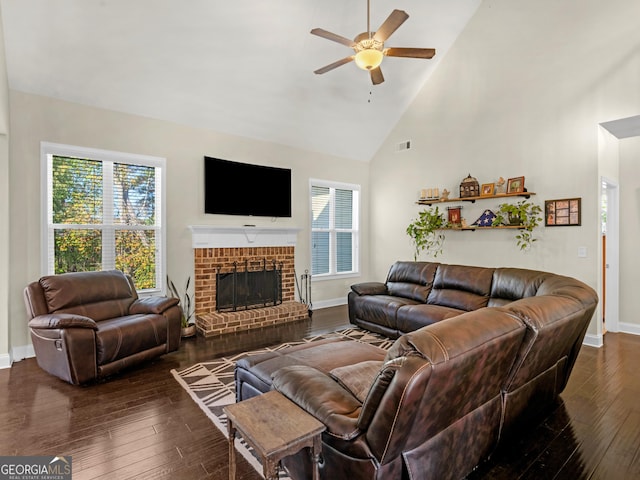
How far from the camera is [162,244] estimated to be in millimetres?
4738

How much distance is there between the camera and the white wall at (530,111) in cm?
418

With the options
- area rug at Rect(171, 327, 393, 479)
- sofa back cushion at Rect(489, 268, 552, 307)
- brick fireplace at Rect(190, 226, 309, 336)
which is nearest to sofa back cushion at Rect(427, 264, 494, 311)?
sofa back cushion at Rect(489, 268, 552, 307)

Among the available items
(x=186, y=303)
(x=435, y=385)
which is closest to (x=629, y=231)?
(x=435, y=385)

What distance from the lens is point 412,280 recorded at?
4918mm

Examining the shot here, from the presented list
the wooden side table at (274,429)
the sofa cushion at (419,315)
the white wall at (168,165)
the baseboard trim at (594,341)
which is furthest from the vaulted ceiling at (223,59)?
the baseboard trim at (594,341)

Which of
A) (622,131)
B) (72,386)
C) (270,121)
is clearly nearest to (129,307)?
(72,386)

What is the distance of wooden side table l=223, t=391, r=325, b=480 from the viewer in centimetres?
127

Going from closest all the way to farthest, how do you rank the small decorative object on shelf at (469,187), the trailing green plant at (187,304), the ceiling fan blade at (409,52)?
1. the ceiling fan blade at (409,52)
2. the trailing green plant at (187,304)
3. the small decorative object on shelf at (469,187)

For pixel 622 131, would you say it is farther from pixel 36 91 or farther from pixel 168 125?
pixel 36 91

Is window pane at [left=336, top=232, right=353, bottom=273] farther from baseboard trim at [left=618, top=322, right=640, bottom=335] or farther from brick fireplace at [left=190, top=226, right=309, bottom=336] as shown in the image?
baseboard trim at [left=618, top=322, right=640, bottom=335]

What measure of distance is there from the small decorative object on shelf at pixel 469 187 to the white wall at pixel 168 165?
2.22 meters

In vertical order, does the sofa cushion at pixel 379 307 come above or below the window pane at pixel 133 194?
below

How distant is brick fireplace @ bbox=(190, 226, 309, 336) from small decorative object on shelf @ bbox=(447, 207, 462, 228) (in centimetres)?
268

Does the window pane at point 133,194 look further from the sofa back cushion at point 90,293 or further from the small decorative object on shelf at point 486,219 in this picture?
the small decorative object on shelf at point 486,219
